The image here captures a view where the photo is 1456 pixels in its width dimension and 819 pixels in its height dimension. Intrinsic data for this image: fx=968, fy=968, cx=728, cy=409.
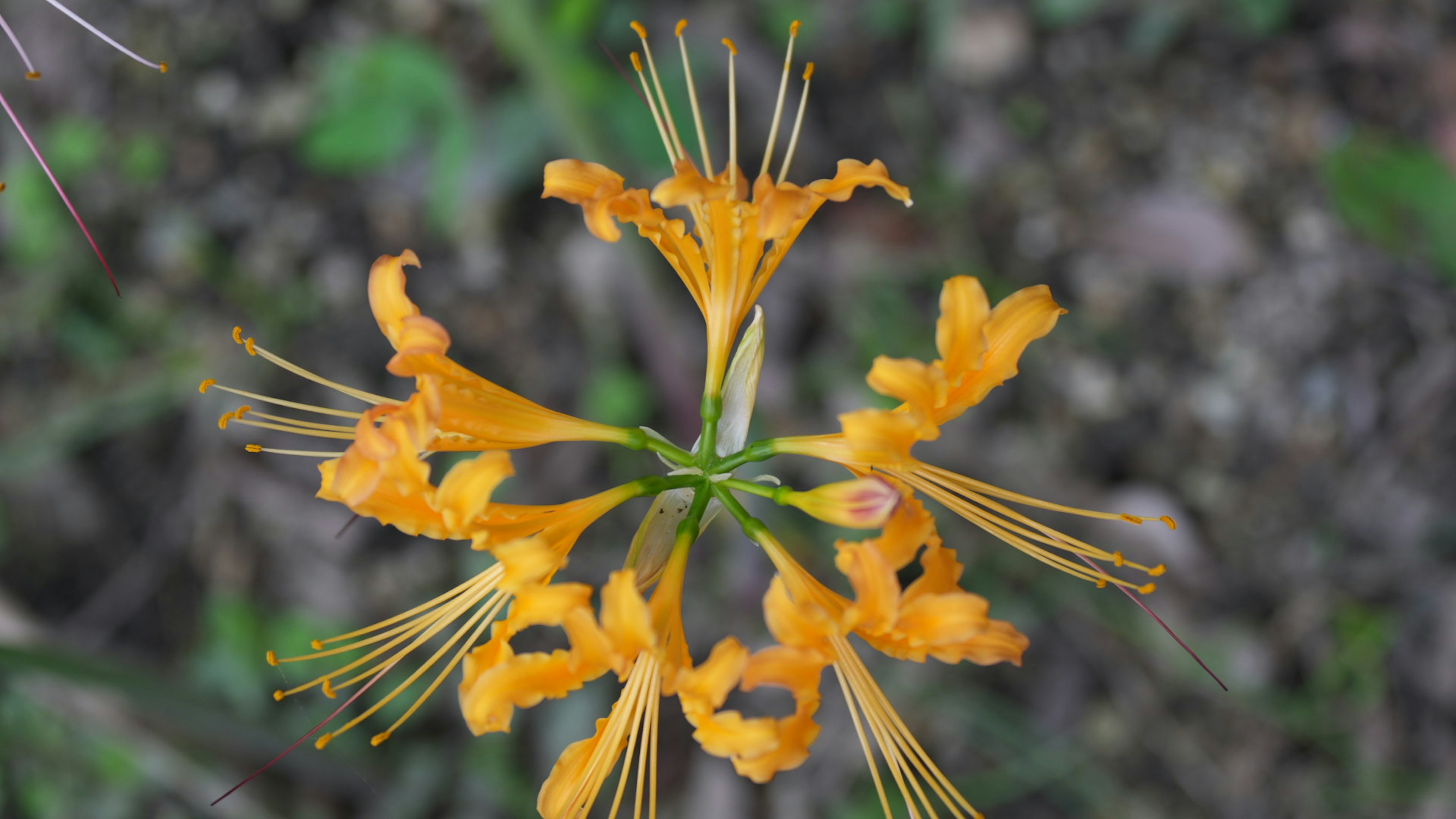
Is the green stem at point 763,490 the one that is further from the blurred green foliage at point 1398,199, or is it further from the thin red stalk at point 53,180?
the blurred green foliage at point 1398,199

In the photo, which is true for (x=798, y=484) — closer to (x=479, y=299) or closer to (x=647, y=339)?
(x=647, y=339)

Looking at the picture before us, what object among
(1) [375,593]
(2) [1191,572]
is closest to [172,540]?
(1) [375,593]

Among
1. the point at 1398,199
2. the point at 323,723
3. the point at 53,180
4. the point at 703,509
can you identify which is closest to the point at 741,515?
the point at 703,509

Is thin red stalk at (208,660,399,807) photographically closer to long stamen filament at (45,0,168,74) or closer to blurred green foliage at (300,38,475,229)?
long stamen filament at (45,0,168,74)

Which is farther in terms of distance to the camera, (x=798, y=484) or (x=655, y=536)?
(x=798, y=484)

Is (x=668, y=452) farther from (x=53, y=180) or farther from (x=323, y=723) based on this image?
(x=53, y=180)

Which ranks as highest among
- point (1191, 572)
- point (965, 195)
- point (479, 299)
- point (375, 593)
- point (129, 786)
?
point (965, 195)
